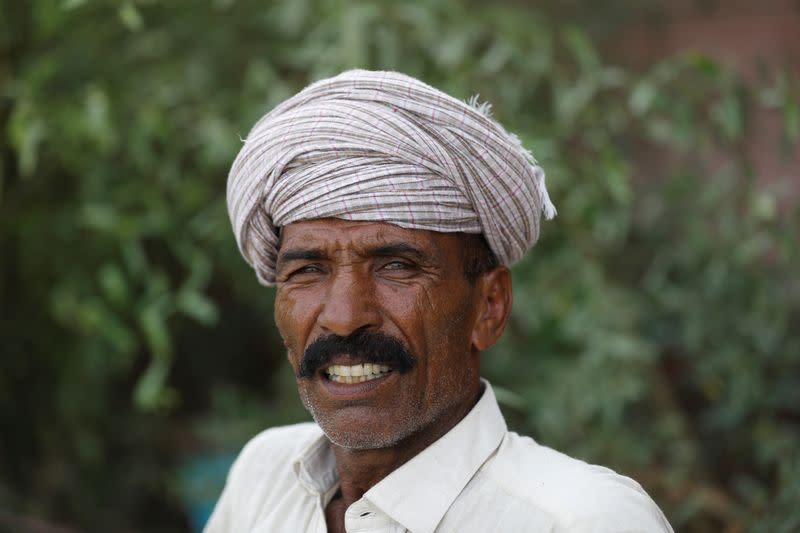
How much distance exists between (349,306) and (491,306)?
34 cm

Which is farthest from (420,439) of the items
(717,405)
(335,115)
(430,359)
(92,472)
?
(92,472)

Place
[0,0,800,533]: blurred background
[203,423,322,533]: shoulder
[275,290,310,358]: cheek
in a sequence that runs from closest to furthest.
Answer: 1. [275,290,310,358]: cheek
2. [203,423,322,533]: shoulder
3. [0,0,800,533]: blurred background

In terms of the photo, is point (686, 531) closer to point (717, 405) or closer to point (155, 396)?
point (717, 405)

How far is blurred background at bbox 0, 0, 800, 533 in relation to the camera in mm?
3012

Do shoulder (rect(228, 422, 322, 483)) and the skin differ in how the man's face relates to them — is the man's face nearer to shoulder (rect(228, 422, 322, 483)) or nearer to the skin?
the skin

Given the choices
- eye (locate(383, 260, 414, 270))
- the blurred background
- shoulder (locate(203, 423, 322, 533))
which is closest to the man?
eye (locate(383, 260, 414, 270))

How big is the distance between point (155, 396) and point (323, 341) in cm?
136

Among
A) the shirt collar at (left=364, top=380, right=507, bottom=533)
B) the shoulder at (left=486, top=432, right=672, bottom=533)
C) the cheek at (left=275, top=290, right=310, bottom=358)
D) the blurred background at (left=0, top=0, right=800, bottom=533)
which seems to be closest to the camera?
the shoulder at (left=486, top=432, right=672, bottom=533)

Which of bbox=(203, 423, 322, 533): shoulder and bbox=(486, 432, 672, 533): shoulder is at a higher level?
bbox=(486, 432, 672, 533): shoulder

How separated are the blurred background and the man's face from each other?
2.00 ft

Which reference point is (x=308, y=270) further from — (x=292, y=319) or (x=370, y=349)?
(x=370, y=349)

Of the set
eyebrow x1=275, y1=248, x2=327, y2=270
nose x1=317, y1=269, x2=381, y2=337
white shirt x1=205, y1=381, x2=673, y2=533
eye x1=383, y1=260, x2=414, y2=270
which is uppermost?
eyebrow x1=275, y1=248, x2=327, y2=270

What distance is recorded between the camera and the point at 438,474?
1735 mm

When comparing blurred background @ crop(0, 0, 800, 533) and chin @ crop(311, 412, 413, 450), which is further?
blurred background @ crop(0, 0, 800, 533)
